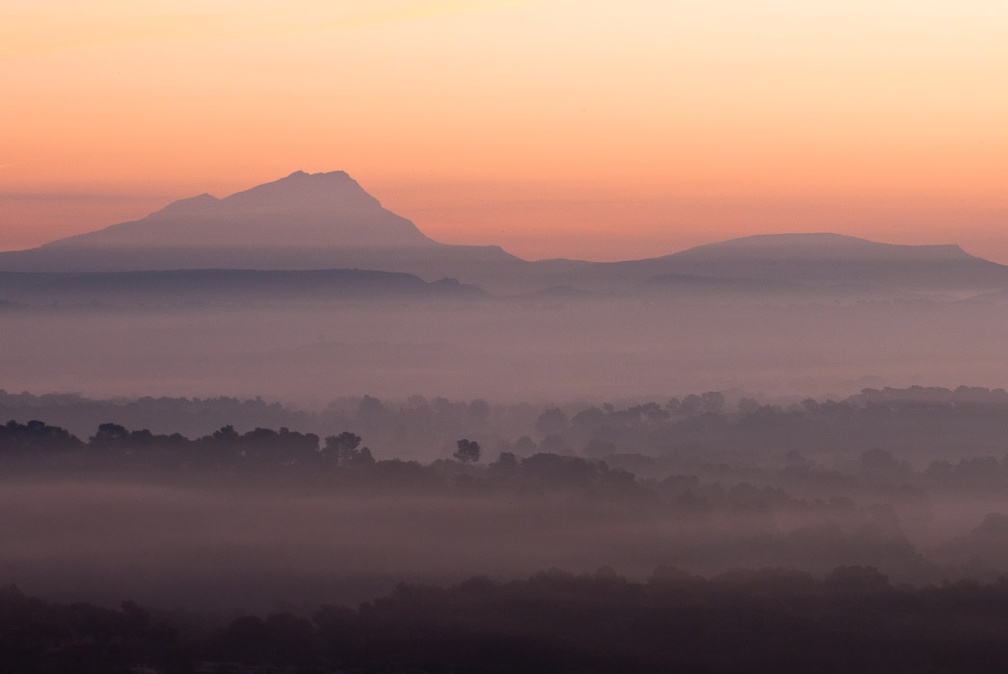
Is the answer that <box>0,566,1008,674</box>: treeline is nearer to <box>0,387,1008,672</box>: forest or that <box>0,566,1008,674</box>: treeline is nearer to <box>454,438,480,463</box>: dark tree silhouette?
<box>0,387,1008,672</box>: forest

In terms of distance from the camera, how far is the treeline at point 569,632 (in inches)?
3140

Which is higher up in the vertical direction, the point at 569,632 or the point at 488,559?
the point at 488,559

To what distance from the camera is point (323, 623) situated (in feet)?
296

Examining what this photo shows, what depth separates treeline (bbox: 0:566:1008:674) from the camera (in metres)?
79.8

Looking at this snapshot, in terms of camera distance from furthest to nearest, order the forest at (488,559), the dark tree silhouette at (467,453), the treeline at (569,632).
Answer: the dark tree silhouette at (467,453), the forest at (488,559), the treeline at (569,632)

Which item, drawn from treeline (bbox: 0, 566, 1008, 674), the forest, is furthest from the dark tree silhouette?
treeline (bbox: 0, 566, 1008, 674)

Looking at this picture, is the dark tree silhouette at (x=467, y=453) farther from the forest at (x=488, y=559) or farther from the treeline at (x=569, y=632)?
the treeline at (x=569, y=632)

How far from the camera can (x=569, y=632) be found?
85812mm

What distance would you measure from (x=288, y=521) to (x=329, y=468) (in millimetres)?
19923

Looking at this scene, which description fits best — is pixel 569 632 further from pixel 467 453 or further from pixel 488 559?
pixel 467 453

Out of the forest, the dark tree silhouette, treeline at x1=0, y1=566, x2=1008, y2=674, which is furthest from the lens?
the dark tree silhouette

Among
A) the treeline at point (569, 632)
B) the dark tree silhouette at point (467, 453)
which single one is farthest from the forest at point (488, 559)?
the dark tree silhouette at point (467, 453)

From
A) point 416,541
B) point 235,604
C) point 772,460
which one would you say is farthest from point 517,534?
point 772,460

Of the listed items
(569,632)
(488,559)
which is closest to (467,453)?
(488,559)
